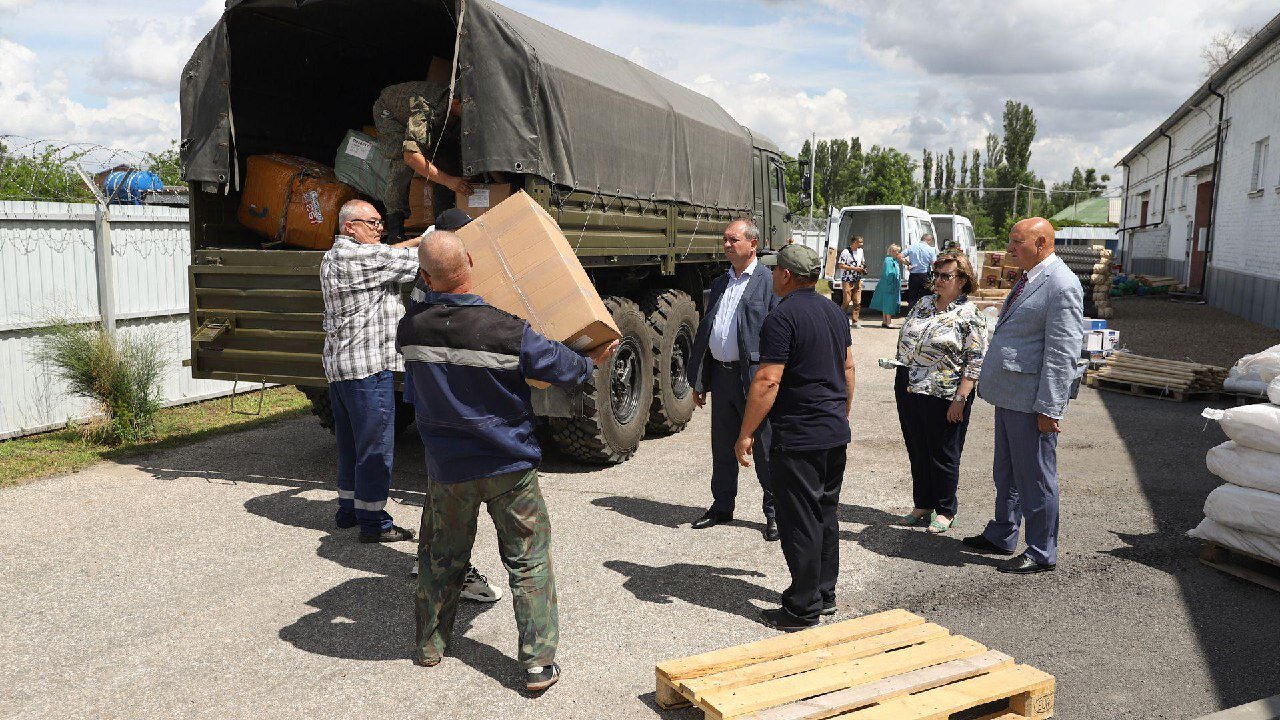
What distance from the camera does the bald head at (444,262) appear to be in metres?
3.59

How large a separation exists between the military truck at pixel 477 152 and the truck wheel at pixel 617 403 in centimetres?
2

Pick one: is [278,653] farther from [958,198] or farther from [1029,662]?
[958,198]

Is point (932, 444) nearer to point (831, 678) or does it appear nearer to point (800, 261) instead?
point (800, 261)

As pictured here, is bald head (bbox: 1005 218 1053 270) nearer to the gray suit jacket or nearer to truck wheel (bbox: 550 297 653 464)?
the gray suit jacket

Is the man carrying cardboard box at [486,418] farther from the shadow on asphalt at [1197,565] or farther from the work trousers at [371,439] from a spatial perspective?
the shadow on asphalt at [1197,565]

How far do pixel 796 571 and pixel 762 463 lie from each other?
1.28 m

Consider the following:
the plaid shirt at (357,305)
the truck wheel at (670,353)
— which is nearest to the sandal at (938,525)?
the truck wheel at (670,353)

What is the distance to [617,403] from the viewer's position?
7355 millimetres

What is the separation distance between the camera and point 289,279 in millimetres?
6234

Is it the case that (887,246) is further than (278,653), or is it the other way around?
(887,246)

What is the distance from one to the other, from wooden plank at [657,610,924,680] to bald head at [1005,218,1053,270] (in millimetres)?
2080

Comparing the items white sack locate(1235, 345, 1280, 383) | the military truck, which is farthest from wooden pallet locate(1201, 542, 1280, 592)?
the military truck

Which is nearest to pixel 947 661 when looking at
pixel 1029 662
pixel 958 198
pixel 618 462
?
pixel 1029 662

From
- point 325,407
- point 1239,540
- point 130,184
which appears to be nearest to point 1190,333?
point 1239,540
